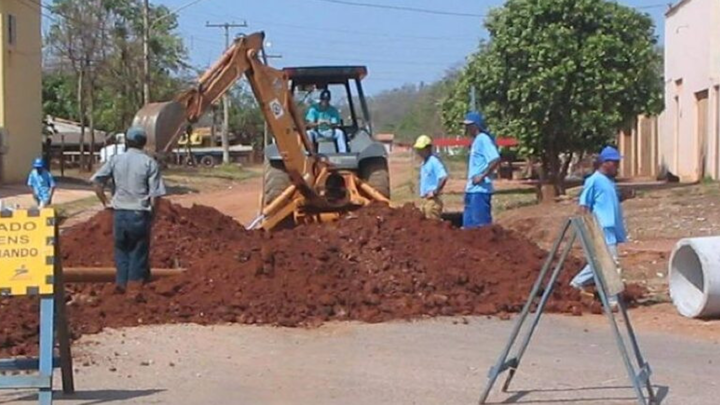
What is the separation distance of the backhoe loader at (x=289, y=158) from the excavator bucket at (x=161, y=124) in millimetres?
1479

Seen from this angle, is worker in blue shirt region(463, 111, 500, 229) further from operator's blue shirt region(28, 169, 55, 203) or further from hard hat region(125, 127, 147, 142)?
operator's blue shirt region(28, 169, 55, 203)

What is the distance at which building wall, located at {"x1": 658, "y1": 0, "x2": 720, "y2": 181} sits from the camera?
39562 millimetres

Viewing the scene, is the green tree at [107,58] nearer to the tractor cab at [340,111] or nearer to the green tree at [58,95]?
the green tree at [58,95]

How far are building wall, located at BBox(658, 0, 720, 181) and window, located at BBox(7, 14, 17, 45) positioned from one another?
2394 centimetres

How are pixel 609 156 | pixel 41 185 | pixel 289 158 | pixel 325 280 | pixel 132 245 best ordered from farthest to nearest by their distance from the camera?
pixel 41 185, pixel 289 158, pixel 609 156, pixel 325 280, pixel 132 245

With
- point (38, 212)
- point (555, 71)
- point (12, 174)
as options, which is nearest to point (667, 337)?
point (38, 212)

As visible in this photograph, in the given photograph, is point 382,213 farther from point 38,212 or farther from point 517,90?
point 517,90

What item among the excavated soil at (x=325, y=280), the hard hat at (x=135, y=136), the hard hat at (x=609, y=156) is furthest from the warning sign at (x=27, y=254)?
the hard hat at (x=609, y=156)

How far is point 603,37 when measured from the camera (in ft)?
109

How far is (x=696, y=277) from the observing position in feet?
44.2

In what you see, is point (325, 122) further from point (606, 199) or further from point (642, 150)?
point (642, 150)

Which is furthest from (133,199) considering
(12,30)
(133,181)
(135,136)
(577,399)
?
(12,30)

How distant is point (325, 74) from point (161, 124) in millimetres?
5049

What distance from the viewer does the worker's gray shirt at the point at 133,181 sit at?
1235 cm
